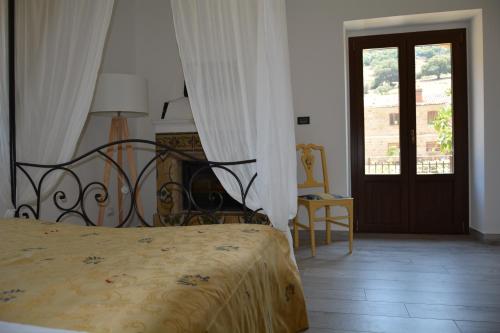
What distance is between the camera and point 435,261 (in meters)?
3.26

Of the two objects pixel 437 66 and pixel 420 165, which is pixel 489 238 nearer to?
pixel 420 165

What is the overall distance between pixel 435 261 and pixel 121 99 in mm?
3002

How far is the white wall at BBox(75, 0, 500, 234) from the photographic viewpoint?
3.95 metres

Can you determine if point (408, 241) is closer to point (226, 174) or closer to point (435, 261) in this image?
point (435, 261)

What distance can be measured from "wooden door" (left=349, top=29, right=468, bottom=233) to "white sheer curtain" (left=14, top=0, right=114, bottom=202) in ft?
9.97

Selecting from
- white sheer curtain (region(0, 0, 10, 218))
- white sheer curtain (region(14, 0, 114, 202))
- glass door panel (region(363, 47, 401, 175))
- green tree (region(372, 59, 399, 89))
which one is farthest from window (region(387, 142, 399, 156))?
white sheer curtain (region(0, 0, 10, 218))

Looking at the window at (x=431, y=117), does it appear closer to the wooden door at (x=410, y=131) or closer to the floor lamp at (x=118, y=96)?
the wooden door at (x=410, y=131)

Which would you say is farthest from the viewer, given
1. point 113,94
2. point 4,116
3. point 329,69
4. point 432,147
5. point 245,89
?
point 432,147

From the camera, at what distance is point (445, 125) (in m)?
4.36

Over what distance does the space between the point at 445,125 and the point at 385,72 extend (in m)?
0.89

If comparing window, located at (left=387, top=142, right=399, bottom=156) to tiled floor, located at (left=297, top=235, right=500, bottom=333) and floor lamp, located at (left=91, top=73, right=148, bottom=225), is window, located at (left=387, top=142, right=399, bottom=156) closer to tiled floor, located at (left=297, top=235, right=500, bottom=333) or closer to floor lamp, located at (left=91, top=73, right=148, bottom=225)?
tiled floor, located at (left=297, top=235, right=500, bottom=333)

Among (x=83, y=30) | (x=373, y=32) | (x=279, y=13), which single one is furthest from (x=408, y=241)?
(x=83, y=30)

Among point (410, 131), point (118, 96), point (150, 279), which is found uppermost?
point (118, 96)

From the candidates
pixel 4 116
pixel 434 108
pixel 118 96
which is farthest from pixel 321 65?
pixel 4 116
